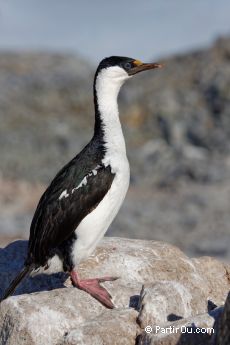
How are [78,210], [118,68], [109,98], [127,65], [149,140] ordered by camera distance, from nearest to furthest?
[78,210], [109,98], [118,68], [127,65], [149,140]

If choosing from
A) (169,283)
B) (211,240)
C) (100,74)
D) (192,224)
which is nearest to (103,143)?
(100,74)

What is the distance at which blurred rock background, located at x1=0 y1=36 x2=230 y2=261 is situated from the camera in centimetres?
2894

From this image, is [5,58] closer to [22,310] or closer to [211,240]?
[211,240]

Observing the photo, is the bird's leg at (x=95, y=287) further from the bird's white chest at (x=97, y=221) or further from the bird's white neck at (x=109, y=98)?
the bird's white neck at (x=109, y=98)

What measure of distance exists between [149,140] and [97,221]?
35228mm

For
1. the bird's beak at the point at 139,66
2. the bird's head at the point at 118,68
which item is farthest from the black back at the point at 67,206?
the bird's beak at the point at 139,66

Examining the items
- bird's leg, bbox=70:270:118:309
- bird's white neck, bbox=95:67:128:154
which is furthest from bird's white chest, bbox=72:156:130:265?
bird's white neck, bbox=95:67:128:154

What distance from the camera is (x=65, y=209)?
32.3 ft

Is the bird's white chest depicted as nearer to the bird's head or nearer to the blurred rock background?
the bird's head

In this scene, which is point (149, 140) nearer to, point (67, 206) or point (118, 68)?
point (118, 68)

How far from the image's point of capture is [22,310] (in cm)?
855

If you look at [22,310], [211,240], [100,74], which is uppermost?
[100,74]

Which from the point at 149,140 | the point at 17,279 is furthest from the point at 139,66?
the point at 149,140

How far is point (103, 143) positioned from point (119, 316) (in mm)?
2396
